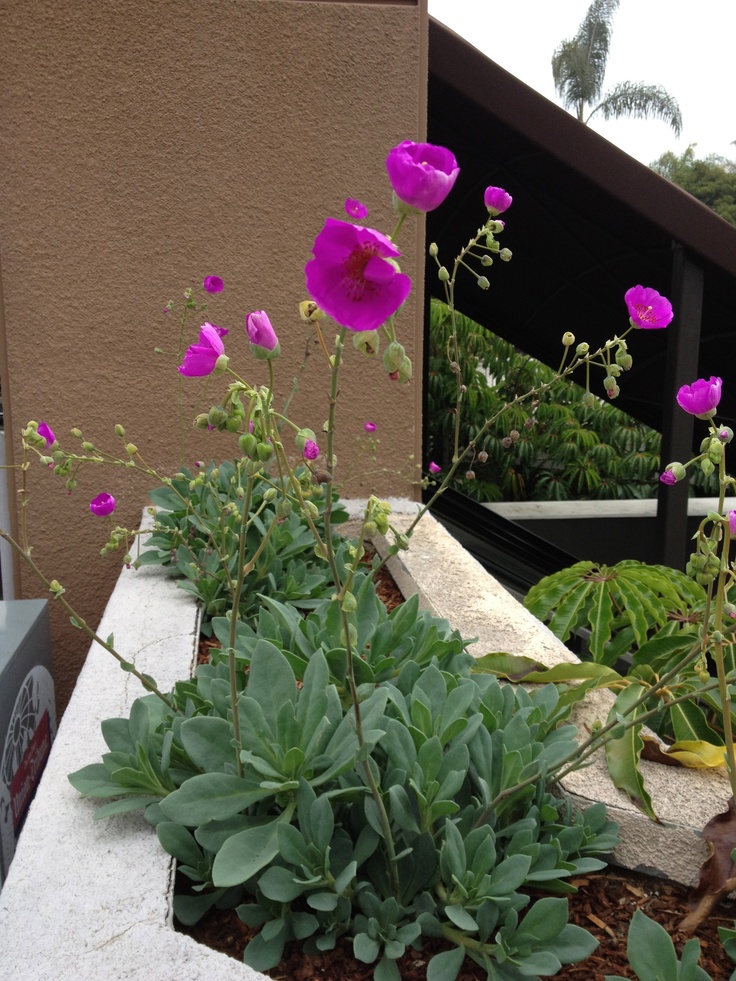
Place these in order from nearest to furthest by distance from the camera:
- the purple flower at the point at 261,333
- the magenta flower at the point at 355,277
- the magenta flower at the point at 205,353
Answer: the magenta flower at the point at 355,277
the purple flower at the point at 261,333
the magenta flower at the point at 205,353

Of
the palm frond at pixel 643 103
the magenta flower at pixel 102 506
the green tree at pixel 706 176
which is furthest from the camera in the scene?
the green tree at pixel 706 176

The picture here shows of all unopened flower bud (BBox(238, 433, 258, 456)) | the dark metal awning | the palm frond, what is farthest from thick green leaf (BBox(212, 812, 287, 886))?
the palm frond

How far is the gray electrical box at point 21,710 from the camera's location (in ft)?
5.13

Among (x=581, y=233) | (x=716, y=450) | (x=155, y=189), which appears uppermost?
(x=581, y=233)

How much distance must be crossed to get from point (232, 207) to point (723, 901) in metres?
2.57

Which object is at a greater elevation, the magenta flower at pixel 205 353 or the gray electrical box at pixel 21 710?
the magenta flower at pixel 205 353

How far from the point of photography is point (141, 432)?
2.97 meters

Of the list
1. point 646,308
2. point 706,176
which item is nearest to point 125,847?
point 646,308

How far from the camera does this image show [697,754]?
1.40 meters

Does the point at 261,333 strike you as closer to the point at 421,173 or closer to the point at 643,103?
the point at 421,173

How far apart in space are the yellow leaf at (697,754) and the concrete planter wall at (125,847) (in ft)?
0.06

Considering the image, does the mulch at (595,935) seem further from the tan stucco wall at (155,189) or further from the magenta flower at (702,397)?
the tan stucco wall at (155,189)

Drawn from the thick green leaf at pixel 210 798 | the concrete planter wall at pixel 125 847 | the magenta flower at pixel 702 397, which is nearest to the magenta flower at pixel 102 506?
the concrete planter wall at pixel 125 847

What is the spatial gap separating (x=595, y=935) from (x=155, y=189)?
8.66 ft
